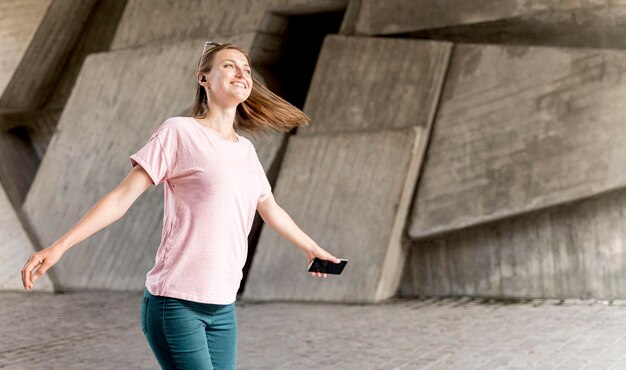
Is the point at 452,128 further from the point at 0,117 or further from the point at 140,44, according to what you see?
the point at 0,117

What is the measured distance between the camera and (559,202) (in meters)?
8.93

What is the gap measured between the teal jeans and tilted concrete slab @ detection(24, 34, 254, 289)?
7.79 metres

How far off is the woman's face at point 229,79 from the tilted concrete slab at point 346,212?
6.31m

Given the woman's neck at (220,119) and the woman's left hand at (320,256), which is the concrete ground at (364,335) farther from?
the woman's neck at (220,119)

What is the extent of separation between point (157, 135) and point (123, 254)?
8199 millimetres

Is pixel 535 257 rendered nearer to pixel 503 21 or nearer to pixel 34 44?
pixel 503 21

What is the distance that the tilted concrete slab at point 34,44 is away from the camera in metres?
12.8

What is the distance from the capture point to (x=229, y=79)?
3006 mm

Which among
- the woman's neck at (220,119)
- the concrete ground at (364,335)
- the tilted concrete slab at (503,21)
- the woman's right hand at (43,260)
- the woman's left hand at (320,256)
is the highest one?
the tilted concrete slab at (503,21)

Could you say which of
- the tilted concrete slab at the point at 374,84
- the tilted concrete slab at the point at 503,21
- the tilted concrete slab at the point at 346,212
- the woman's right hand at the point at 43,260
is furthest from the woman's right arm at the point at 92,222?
the tilted concrete slab at the point at 503,21

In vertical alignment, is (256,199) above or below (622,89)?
below

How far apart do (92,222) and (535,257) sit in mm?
7261

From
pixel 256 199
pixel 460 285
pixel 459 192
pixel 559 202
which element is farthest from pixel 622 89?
pixel 256 199

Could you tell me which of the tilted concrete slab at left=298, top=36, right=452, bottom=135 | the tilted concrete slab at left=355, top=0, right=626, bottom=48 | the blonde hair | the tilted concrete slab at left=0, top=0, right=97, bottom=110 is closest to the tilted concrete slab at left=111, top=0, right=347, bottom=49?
the tilted concrete slab at left=355, top=0, right=626, bottom=48
